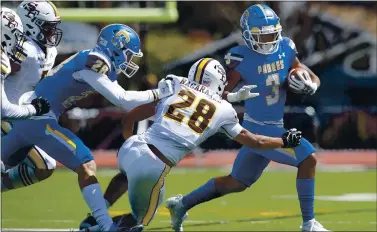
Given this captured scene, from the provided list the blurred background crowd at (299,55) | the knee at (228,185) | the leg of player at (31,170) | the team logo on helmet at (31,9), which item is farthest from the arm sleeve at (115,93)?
the blurred background crowd at (299,55)

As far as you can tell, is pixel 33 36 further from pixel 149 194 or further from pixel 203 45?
pixel 203 45

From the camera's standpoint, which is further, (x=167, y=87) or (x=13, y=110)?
(x=167, y=87)

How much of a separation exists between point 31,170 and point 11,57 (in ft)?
3.88

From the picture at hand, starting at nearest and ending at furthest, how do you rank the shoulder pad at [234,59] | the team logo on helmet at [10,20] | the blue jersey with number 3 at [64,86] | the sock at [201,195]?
the team logo on helmet at [10,20], the blue jersey with number 3 at [64,86], the shoulder pad at [234,59], the sock at [201,195]

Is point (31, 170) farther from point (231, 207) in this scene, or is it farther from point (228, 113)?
point (231, 207)

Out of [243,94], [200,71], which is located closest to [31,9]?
[200,71]

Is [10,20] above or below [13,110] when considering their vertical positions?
above

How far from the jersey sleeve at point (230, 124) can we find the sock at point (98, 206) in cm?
106

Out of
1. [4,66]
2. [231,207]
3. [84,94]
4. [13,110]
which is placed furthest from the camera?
[231,207]

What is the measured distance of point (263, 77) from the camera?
8695 millimetres

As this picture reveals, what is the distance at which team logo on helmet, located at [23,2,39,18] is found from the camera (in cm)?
857

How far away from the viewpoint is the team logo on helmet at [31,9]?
28.1ft

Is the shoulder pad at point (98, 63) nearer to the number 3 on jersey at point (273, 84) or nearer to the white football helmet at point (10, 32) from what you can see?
the white football helmet at point (10, 32)

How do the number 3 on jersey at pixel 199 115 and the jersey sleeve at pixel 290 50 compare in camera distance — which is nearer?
the number 3 on jersey at pixel 199 115
